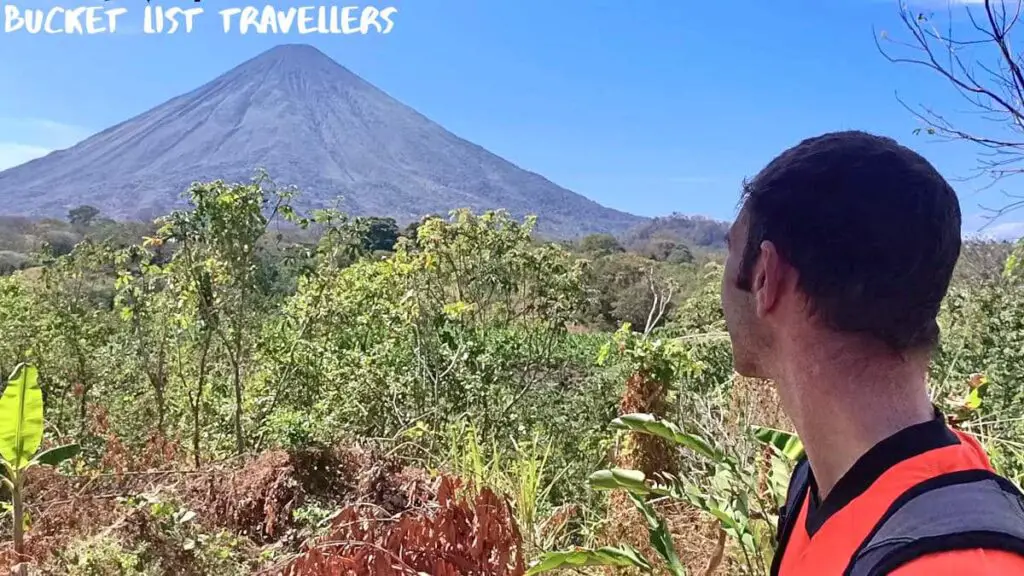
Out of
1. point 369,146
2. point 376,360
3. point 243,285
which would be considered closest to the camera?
point 243,285

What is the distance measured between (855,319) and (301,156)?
111 metres

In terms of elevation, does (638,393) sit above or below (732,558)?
above

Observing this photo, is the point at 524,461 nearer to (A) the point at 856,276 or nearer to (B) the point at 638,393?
(B) the point at 638,393

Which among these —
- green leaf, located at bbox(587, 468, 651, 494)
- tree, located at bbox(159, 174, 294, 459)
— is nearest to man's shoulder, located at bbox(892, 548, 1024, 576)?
green leaf, located at bbox(587, 468, 651, 494)

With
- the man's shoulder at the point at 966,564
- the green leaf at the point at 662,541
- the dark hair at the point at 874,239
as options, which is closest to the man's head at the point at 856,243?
the dark hair at the point at 874,239

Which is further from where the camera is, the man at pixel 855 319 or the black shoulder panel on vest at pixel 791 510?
the black shoulder panel on vest at pixel 791 510

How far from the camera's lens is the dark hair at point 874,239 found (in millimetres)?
873

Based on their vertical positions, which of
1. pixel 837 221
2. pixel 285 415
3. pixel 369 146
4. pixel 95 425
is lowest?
pixel 95 425

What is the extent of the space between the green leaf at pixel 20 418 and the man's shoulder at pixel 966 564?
321cm

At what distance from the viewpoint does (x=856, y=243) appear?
2.86ft

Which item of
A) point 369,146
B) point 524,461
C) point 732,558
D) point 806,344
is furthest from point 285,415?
point 369,146

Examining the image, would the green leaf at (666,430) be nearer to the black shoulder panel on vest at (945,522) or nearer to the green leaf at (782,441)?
the green leaf at (782,441)

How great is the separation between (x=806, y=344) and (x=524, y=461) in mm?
2745

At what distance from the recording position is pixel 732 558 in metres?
2.93
